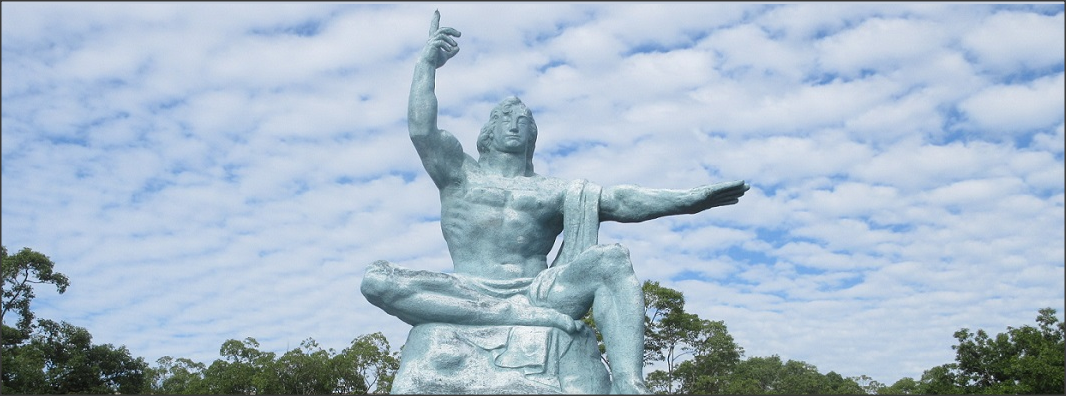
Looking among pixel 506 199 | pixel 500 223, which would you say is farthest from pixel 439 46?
pixel 500 223

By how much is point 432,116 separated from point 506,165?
883mm

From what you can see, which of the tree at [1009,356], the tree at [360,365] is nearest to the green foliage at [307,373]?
the tree at [360,365]

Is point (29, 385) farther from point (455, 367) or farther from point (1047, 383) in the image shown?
point (1047, 383)

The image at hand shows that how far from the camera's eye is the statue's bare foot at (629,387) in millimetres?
7625

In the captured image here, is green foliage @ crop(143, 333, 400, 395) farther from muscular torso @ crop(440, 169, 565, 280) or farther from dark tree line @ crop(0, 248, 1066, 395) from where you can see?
muscular torso @ crop(440, 169, 565, 280)

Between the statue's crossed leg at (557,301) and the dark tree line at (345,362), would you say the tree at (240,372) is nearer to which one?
the dark tree line at (345,362)

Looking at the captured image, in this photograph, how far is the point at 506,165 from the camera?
30.5 feet

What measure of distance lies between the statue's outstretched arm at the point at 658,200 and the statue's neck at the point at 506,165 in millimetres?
827

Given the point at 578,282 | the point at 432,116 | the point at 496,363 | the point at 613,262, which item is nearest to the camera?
the point at 496,363

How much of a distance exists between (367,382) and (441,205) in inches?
614

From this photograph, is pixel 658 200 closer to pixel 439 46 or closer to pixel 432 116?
pixel 432 116

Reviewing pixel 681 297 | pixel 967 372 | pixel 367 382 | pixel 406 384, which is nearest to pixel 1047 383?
pixel 967 372

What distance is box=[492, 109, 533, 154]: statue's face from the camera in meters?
9.27

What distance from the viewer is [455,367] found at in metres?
7.78
